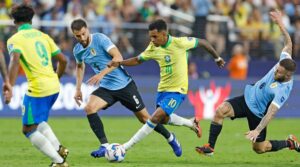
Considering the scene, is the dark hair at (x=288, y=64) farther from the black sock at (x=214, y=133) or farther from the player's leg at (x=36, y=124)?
the player's leg at (x=36, y=124)

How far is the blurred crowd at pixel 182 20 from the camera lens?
26.0 metres

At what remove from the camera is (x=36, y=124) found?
11.7 m

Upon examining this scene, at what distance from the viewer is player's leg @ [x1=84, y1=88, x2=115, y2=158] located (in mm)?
13859

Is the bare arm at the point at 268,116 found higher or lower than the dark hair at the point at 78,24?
lower

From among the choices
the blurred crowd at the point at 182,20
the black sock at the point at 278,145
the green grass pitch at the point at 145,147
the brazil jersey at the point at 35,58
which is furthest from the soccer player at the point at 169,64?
the blurred crowd at the point at 182,20

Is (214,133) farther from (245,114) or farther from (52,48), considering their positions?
(52,48)

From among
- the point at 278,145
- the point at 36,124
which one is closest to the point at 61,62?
the point at 36,124

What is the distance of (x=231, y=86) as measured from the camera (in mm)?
24344

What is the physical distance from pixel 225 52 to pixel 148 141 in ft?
35.5

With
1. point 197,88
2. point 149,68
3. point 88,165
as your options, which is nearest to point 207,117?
point 197,88

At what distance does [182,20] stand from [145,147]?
11620 millimetres

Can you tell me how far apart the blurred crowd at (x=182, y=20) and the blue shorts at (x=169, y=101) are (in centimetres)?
1166

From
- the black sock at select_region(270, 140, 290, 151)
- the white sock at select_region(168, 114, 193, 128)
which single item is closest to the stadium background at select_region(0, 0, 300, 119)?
the white sock at select_region(168, 114, 193, 128)

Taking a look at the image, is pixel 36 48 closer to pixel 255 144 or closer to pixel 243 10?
pixel 255 144
